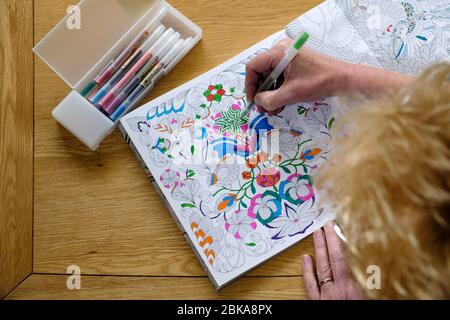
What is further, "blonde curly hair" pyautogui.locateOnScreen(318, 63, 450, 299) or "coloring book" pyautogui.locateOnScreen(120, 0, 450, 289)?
"coloring book" pyautogui.locateOnScreen(120, 0, 450, 289)

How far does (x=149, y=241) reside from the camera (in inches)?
25.7

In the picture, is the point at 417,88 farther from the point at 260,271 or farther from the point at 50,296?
the point at 50,296

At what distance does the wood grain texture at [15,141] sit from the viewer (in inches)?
25.9

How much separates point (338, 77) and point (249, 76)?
129 mm

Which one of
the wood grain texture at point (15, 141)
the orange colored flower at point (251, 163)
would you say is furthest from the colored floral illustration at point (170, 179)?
the wood grain texture at point (15, 141)

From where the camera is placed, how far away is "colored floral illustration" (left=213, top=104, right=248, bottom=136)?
660 millimetres

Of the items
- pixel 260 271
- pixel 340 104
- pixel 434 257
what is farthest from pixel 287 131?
pixel 434 257

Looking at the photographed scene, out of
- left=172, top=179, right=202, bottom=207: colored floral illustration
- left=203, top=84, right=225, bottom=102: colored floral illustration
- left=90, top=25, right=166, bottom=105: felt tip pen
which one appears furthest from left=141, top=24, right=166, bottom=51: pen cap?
left=172, top=179, right=202, bottom=207: colored floral illustration

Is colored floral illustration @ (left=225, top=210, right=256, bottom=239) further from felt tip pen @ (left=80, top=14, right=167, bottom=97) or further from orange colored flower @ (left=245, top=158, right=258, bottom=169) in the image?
felt tip pen @ (left=80, top=14, right=167, bottom=97)

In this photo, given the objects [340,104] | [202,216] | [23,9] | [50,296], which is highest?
[23,9]

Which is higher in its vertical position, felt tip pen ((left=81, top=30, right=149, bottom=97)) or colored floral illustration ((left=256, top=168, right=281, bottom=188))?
felt tip pen ((left=81, top=30, right=149, bottom=97))

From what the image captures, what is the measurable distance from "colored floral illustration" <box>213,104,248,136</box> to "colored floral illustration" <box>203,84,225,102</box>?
3cm

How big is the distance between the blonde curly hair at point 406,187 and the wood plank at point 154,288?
0.77ft

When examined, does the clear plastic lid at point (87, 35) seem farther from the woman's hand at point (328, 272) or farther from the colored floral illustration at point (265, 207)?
the woman's hand at point (328, 272)
